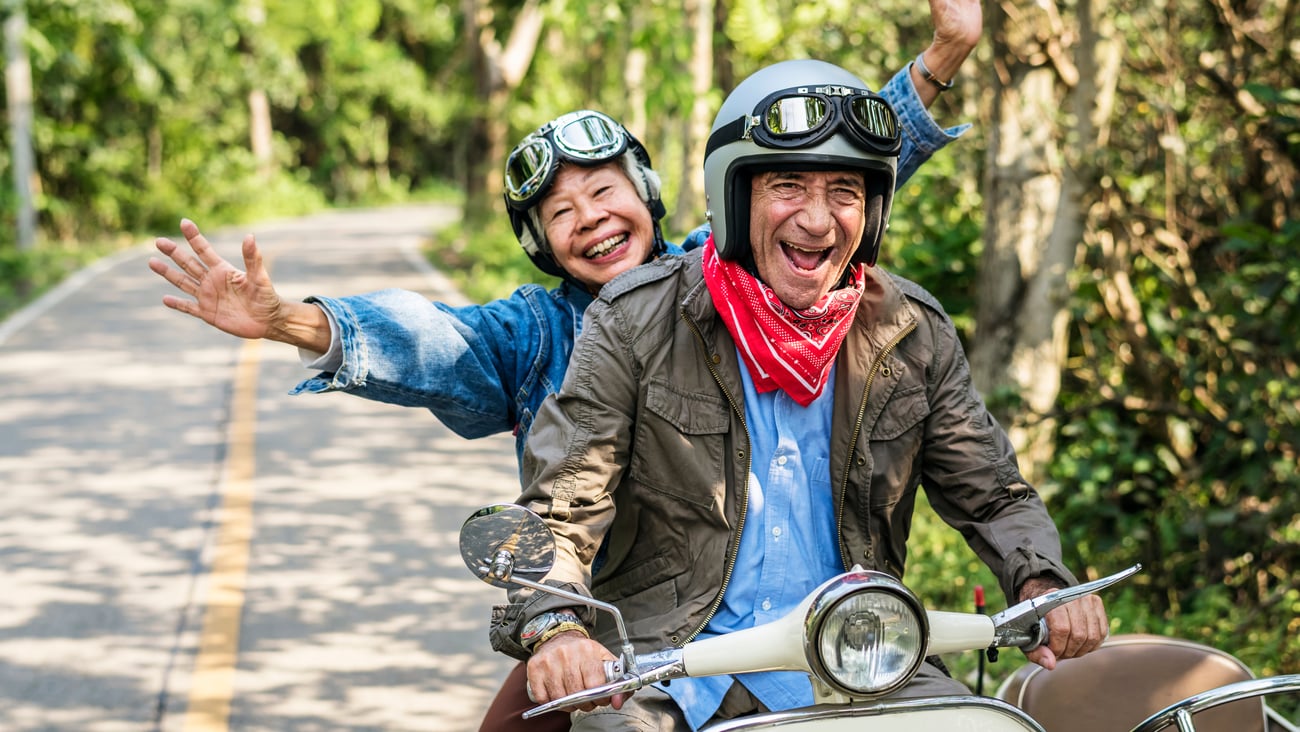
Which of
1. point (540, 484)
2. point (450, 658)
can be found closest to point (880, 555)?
point (540, 484)

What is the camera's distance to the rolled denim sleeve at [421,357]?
3256 millimetres

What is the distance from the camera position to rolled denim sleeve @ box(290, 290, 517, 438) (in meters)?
3.26

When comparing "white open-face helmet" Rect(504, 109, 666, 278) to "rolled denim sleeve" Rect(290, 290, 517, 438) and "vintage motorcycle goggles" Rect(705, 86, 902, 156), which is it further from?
"vintage motorcycle goggles" Rect(705, 86, 902, 156)

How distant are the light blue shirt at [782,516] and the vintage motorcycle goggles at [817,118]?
51cm

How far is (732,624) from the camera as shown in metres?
2.76

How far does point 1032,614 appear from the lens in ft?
8.04

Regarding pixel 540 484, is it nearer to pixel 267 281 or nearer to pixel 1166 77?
pixel 267 281

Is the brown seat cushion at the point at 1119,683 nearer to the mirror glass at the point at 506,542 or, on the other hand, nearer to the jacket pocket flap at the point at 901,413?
the jacket pocket flap at the point at 901,413

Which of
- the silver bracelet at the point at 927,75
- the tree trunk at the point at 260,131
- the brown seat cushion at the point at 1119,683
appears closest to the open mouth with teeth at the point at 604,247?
the silver bracelet at the point at 927,75

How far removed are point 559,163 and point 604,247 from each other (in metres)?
0.25

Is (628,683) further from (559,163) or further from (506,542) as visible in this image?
(559,163)

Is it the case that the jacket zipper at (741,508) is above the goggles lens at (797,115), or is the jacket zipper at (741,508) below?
below

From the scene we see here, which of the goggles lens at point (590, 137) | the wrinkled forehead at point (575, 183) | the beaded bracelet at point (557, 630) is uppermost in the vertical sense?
the goggles lens at point (590, 137)

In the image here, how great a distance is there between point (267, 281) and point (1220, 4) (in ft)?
16.2
